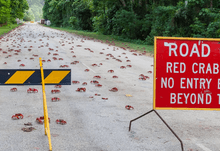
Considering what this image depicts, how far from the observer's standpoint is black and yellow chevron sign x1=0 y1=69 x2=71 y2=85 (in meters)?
4.18

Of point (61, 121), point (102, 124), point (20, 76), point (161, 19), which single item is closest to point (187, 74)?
point (102, 124)

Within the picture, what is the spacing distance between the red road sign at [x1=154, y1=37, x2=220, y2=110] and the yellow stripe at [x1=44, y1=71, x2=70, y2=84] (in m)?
1.49

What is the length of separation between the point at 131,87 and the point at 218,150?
4.39 m

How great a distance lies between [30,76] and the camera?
13.9ft

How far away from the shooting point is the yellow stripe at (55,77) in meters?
4.30

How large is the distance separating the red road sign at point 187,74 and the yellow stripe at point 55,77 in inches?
58.7

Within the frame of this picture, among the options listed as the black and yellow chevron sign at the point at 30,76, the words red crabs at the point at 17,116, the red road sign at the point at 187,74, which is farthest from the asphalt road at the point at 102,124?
the black and yellow chevron sign at the point at 30,76

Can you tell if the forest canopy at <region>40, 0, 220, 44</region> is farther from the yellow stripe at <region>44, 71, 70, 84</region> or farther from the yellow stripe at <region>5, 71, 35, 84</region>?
the yellow stripe at <region>5, 71, 35, 84</region>

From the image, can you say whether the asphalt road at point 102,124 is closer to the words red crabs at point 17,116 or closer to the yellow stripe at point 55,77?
the words red crabs at point 17,116

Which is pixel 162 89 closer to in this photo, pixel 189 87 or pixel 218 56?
pixel 189 87

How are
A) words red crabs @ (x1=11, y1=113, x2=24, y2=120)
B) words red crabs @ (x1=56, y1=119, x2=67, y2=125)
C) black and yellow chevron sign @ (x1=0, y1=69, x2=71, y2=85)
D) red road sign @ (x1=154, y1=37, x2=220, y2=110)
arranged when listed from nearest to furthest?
black and yellow chevron sign @ (x1=0, y1=69, x2=71, y2=85), red road sign @ (x1=154, y1=37, x2=220, y2=110), words red crabs @ (x1=56, y1=119, x2=67, y2=125), words red crabs @ (x1=11, y1=113, x2=24, y2=120)

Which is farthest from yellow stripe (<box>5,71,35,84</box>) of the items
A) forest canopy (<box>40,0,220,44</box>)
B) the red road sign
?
forest canopy (<box>40,0,220,44</box>)

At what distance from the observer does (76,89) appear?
7.99 meters

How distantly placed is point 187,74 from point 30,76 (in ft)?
8.27
